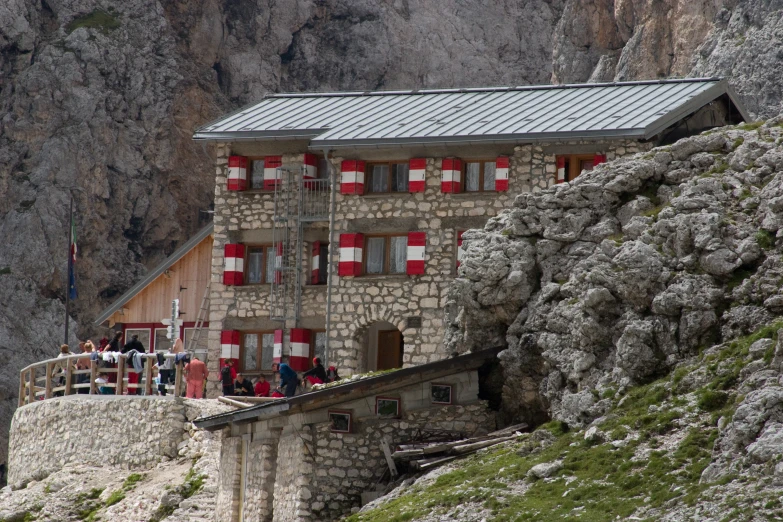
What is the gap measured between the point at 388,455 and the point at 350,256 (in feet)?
41.5

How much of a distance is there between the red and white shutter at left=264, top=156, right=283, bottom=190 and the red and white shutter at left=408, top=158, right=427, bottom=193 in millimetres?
4144

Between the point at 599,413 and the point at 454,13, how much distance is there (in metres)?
57.9

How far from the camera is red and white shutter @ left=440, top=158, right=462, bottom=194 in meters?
41.9

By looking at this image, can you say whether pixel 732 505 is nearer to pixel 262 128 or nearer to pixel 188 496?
pixel 188 496

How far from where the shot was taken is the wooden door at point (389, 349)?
43688 millimetres

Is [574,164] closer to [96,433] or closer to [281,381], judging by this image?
[281,381]

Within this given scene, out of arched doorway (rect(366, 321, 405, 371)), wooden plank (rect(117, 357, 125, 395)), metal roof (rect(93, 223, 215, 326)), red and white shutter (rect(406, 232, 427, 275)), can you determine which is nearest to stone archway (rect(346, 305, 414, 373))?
arched doorway (rect(366, 321, 405, 371))

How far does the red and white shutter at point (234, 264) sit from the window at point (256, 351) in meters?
1.55

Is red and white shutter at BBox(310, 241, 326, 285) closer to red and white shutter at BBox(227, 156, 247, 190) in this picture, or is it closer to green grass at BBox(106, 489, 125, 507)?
red and white shutter at BBox(227, 156, 247, 190)

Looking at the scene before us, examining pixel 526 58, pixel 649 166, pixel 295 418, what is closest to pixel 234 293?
pixel 295 418

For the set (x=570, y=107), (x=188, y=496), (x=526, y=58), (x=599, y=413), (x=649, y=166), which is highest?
(x=526, y=58)

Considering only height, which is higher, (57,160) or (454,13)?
(454,13)

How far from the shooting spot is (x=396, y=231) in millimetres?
42656

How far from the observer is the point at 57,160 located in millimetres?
68312
